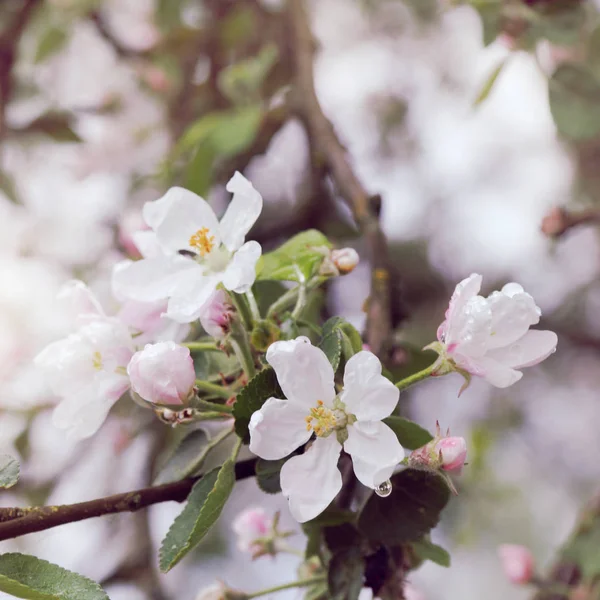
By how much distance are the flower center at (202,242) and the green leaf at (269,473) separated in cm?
11

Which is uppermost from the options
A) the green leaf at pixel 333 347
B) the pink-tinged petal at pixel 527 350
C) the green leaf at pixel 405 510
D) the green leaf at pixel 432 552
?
the green leaf at pixel 333 347

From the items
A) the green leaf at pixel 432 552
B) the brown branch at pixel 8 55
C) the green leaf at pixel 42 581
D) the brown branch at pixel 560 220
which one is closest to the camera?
the green leaf at pixel 42 581

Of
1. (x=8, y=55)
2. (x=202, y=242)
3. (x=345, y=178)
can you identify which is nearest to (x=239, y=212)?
(x=202, y=242)

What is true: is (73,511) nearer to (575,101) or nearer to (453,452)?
(453,452)

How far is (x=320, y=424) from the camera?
30cm

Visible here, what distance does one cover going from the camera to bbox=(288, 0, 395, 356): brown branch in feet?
1.48

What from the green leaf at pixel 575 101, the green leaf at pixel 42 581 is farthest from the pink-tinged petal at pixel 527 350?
the green leaf at pixel 575 101

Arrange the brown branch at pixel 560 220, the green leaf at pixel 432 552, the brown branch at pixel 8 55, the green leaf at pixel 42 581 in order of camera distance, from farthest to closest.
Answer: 1. the brown branch at pixel 8 55
2. the brown branch at pixel 560 220
3. the green leaf at pixel 432 552
4. the green leaf at pixel 42 581

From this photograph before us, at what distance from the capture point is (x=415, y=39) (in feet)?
4.94

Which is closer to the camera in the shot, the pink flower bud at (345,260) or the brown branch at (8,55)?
the pink flower bud at (345,260)

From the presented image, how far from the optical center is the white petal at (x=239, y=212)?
337 mm

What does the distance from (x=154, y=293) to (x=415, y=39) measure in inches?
52.6

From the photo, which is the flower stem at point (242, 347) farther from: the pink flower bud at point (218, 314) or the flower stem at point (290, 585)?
the flower stem at point (290, 585)

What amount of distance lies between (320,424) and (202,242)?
0.12 meters
